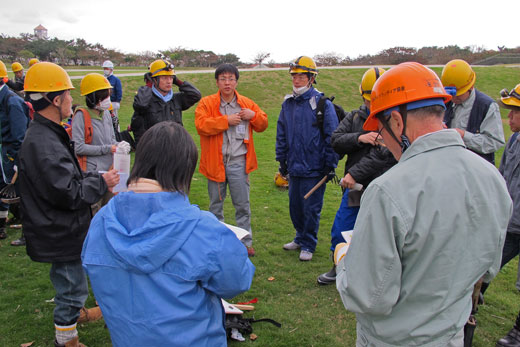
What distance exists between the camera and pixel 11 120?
5.71m

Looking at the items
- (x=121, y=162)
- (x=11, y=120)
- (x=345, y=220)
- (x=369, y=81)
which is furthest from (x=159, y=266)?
(x=11, y=120)

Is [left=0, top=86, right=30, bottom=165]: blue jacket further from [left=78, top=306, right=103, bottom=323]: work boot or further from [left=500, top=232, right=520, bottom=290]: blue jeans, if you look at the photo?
[left=500, top=232, right=520, bottom=290]: blue jeans

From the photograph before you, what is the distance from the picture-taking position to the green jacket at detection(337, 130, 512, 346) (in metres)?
1.53

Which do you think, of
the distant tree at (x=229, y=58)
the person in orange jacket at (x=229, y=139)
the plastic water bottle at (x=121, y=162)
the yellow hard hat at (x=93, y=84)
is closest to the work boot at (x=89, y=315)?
the plastic water bottle at (x=121, y=162)

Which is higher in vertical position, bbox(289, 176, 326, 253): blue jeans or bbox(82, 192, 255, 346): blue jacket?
bbox(82, 192, 255, 346): blue jacket

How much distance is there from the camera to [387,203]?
4.99 ft

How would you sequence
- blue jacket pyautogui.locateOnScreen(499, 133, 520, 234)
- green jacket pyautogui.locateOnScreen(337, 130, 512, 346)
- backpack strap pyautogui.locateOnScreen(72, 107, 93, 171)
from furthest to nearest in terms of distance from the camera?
1. backpack strap pyautogui.locateOnScreen(72, 107, 93, 171)
2. blue jacket pyautogui.locateOnScreen(499, 133, 520, 234)
3. green jacket pyautogui.locateOnScreen(337, 130, 512, 346)

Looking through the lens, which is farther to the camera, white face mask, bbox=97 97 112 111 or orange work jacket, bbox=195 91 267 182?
orange work jacket, bbox=195 91 267 182

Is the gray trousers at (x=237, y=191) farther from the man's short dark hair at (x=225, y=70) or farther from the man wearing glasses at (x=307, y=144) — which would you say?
the man's short dark hair at (x=225, y=70)

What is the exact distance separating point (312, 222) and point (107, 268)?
3639 mm

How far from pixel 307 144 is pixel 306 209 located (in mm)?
899

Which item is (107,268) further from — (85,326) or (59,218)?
(85,326)

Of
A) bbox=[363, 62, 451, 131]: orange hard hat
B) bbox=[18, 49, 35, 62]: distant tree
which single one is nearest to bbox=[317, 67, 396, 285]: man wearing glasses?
bbox=[363, 62, 451, 131]: orange hard hat

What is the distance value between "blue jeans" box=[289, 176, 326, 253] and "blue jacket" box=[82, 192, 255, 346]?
325 cm
